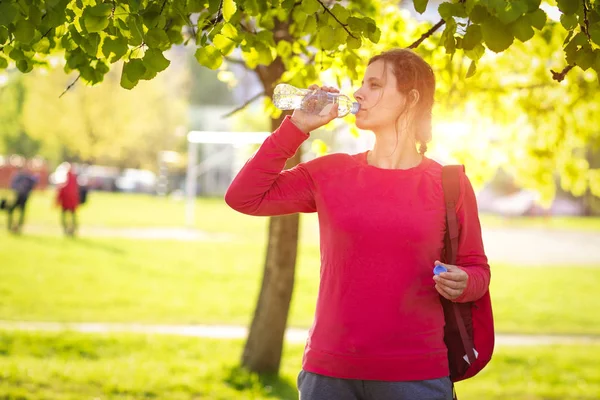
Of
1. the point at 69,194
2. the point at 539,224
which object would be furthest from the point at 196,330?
the point at 539,224

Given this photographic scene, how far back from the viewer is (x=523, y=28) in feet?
8.81

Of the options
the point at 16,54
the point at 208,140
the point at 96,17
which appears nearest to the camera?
the point at 96,17

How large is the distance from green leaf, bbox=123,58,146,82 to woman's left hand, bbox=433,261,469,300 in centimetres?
129

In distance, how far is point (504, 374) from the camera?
9.07 meters

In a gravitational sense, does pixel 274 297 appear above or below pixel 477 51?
below

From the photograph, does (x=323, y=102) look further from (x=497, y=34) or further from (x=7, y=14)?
(x=7, y=14)

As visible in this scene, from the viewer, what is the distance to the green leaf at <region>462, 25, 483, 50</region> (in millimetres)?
2955

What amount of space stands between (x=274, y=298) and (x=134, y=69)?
4865 millimetres

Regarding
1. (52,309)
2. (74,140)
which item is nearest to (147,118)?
(74,140)

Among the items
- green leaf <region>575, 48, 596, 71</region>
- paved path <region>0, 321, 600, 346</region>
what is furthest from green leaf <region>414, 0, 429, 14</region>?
paved path <region>0, 321, 600, 346</region>

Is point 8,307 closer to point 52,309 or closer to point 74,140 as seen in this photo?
point 52,309

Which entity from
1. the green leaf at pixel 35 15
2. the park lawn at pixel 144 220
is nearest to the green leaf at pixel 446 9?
the green leaf at pixel 35 15

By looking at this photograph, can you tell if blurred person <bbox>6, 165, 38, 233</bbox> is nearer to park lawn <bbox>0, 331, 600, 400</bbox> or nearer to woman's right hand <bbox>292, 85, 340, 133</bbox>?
park lawn <bbox>0, 331, 600, 400</bbox>

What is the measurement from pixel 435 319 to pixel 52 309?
10557mm
